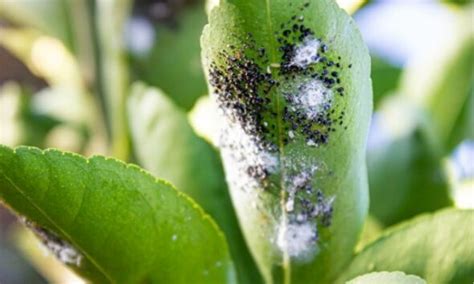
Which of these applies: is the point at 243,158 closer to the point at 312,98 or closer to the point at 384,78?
the point at 312,98

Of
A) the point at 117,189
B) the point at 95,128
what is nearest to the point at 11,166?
the point at 117,189

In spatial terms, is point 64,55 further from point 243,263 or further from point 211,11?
point 211,11

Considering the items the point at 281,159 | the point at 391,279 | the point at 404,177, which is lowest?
the point at 391,279

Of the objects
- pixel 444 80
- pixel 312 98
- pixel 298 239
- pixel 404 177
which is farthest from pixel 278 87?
pixel 444 80

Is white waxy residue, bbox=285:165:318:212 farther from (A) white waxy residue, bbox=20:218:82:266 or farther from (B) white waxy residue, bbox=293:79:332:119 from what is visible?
(A) white waxy residue, bbox=20:218:82:266

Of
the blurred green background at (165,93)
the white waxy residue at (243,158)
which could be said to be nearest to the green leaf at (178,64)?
the blurred green background at (165,93)

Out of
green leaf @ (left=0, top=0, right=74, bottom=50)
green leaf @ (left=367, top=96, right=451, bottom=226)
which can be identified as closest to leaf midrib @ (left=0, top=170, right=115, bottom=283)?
green leaf @ (left=367, top=96, right=451, bottom=226)

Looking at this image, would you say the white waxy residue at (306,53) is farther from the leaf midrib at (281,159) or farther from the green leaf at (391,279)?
the green leaf at (391,279)
